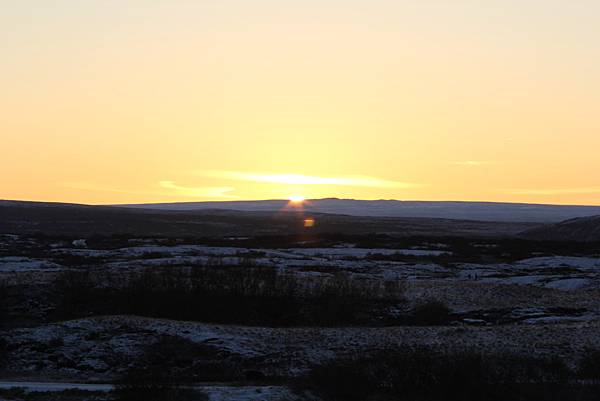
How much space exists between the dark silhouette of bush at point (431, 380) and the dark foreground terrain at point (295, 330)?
0.16 feet

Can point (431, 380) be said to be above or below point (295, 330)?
above

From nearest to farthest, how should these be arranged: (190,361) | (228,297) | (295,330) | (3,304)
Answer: (190,361)
(295,330)
(3,304)
(228,297)

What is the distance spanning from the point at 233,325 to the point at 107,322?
479cm

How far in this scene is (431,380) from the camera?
21.3 metres

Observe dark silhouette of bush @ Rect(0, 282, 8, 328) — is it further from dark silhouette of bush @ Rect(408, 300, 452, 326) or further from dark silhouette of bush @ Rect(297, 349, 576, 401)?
dark silhouette of bush @ Rect(408, 300, 452, 326)

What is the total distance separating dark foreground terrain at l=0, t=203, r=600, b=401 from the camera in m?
21.1

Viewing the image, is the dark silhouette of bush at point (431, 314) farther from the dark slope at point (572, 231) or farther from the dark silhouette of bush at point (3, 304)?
the dark slope at point (572, 231)

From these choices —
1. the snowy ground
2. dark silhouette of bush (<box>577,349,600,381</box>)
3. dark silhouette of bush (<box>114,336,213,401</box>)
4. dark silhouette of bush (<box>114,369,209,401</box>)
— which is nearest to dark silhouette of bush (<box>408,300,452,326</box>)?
Result: dark silhouette of bush (<box>577,349,600,381</box>)

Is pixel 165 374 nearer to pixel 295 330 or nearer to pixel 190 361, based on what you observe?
pixel 190 361

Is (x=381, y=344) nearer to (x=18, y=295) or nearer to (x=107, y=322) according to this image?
(x=107, y=322)

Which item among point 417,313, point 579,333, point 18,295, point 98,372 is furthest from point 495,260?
point 98,372

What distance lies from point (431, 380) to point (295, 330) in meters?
10.1

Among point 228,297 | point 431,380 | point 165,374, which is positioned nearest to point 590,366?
point 431,380

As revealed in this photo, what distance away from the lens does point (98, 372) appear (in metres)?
26.0
